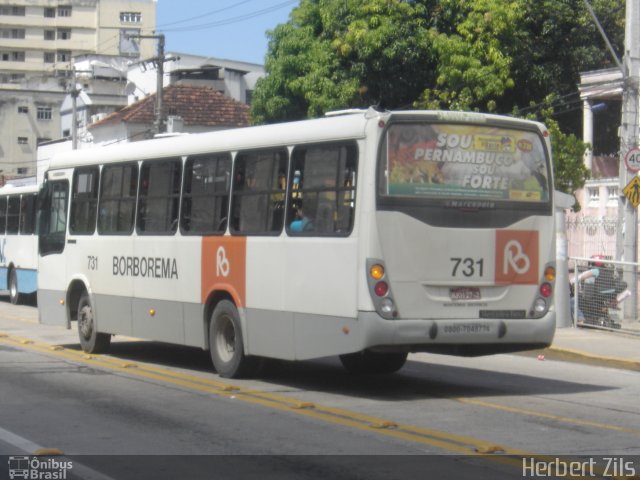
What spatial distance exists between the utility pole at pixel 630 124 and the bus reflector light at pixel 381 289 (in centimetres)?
1081

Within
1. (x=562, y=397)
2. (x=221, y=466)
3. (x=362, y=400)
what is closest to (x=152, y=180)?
(x=362, y=400)

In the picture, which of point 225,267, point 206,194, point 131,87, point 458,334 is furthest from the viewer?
point 131,87

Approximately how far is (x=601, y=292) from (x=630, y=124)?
3507 millimetres

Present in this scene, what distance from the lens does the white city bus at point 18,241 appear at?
2991cm

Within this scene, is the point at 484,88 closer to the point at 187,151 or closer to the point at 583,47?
the point at 583,47

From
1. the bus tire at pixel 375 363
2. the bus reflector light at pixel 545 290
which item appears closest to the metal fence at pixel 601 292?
the bus tire at pixel 375 363

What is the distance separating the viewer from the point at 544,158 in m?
12.4

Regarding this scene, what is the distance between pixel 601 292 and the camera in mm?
20203

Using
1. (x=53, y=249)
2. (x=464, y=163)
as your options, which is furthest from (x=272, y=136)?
(x=53, y=249)

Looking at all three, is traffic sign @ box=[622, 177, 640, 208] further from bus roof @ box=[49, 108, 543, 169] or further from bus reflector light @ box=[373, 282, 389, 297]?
bus reflector light @ box=[373, 282, 389, 297]

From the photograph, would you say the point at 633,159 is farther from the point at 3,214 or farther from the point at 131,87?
the point at 131,87

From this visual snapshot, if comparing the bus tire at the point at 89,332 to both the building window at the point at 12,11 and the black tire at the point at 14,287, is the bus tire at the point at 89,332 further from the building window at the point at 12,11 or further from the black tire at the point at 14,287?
the building window at the point at 12,11

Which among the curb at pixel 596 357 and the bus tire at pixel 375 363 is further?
the curb at pixel 596 357

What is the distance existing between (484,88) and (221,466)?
22.9 meters
